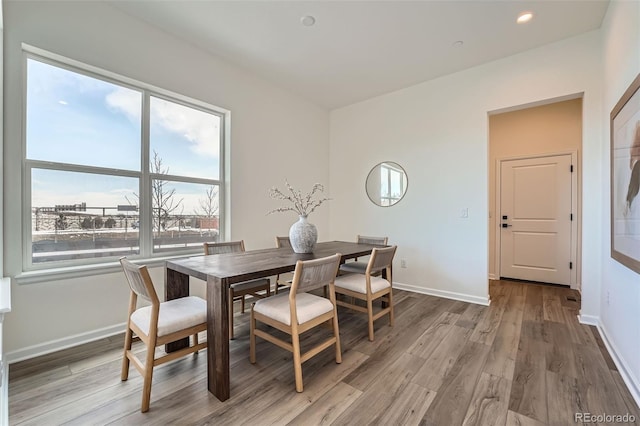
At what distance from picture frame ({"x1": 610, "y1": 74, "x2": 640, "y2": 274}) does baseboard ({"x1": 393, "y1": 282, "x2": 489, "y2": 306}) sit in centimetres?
139

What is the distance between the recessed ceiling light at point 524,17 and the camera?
2457 mm

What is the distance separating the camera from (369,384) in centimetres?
175

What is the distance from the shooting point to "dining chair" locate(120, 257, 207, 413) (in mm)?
1503

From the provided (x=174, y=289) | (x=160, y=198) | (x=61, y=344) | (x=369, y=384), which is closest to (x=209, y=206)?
(x=160, y=198)

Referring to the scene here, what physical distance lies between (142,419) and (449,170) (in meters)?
3.80

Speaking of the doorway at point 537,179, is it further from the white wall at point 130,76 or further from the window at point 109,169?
the window at point 109,169

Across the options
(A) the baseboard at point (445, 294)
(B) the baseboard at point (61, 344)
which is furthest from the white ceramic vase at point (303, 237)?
(A) the baseboard at point (445, 294)

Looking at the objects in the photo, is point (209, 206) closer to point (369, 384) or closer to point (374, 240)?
point (374, 240)

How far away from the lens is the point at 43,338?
2.07m

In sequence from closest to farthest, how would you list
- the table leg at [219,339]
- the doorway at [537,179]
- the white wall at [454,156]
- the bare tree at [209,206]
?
1. the table leg at [219,339]
2. the white wall at [454,156]
3. the bare tree at [209,206]
4. the doorway at [537,179]

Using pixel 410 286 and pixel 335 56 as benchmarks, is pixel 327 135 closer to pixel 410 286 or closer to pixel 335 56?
pixel 335 56

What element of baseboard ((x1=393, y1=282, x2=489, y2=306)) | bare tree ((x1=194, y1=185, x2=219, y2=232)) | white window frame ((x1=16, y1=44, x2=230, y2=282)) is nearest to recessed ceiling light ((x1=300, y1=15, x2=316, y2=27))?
white window frame ((x1=16, y1=44, x2=230, y2=282))

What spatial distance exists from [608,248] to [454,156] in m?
1.74

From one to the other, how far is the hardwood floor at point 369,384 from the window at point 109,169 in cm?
91
